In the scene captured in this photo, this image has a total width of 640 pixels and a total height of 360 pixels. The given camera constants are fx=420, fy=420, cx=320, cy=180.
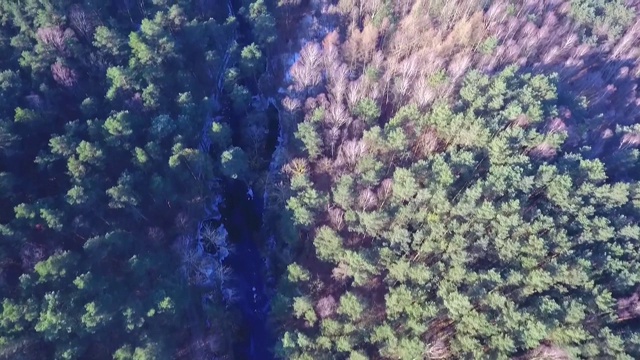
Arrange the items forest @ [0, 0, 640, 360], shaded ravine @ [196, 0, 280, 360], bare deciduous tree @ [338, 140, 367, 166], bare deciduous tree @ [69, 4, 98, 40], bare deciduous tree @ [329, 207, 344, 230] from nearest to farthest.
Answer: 1. forest @ [0, 0, 640, 360]
2. bare deciduous tree @ [329, 207, 344, 230]
3. shaded ravine @ [196, 0, 280, 360]
4. bare deciduous tree @ [69, 4, 98, 40]
5. bare deciduous tree @ [338, 140, 367, 166]

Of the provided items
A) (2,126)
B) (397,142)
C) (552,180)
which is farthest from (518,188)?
(2,126)

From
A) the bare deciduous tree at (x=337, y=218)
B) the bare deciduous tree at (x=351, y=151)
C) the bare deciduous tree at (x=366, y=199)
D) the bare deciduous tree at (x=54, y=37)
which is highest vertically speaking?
the bare deciduous tree at (x=54, y=37)

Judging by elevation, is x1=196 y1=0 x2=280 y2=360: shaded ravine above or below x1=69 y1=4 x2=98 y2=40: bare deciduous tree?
below

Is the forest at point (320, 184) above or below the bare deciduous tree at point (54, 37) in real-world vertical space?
below

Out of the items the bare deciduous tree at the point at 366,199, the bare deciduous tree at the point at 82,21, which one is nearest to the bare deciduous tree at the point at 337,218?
the bare deciduous tree at the point at 366,199

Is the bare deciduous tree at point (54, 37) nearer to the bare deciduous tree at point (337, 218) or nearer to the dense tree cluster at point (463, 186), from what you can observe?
the dense tree cluster at point (463, 186)

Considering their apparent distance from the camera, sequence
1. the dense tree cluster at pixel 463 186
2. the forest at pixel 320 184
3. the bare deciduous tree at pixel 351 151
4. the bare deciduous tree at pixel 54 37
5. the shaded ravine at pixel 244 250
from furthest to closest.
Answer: the bare deciduous tree at pixel 351 151
the shaded ravine at pixel 244 250
the bare deciduous tree at pixel 54 37
the dense tree cluster at pixel 463 186
the forest at pixel 320 184

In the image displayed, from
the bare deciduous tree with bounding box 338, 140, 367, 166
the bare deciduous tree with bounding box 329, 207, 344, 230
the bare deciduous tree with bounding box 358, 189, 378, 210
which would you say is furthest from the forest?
the bare deciduous tree with bounding box 329, 207, 344, 230

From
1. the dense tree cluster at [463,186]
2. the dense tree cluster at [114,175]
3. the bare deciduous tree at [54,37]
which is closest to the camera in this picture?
the dense tree cluster at [114,175]

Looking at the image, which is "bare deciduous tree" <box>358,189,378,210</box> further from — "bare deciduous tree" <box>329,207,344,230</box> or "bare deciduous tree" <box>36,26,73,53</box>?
"bare deciduous tree" <box>36,26,73,53</box>

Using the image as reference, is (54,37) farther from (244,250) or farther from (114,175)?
(244,250)
